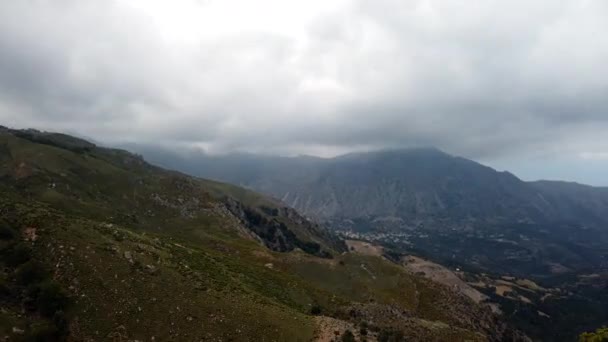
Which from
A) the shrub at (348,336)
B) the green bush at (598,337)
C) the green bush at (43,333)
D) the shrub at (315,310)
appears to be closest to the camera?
the green bush at (43,333)

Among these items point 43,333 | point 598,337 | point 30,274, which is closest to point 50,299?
point 30,274

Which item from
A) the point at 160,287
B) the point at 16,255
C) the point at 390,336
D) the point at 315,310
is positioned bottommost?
the point at 390,336

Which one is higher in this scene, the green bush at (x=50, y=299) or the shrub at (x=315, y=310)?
the green bush at (x=50, y=299)

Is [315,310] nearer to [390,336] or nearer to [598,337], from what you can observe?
[390,336]

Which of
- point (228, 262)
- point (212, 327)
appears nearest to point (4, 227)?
point (212, 327)

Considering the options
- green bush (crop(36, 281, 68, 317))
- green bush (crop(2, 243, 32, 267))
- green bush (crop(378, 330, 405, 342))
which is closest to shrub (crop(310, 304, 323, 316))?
green bush (crop(378, 330, 405, 342))

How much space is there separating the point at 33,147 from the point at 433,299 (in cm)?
13812

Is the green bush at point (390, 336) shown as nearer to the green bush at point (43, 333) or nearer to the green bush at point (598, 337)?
the green bush at point (598, 337)

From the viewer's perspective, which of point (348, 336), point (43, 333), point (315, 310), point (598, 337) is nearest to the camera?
point (43, 333)

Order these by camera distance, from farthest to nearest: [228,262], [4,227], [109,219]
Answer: [109,219] < [228,262] < [4,227]

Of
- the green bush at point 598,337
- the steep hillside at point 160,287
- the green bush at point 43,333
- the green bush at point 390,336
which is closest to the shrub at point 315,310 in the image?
the steep hillside at point 160,287

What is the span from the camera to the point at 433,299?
125375 millimetres

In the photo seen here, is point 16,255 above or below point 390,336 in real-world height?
above

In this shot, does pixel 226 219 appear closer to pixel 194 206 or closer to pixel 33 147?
pixel 194 206
